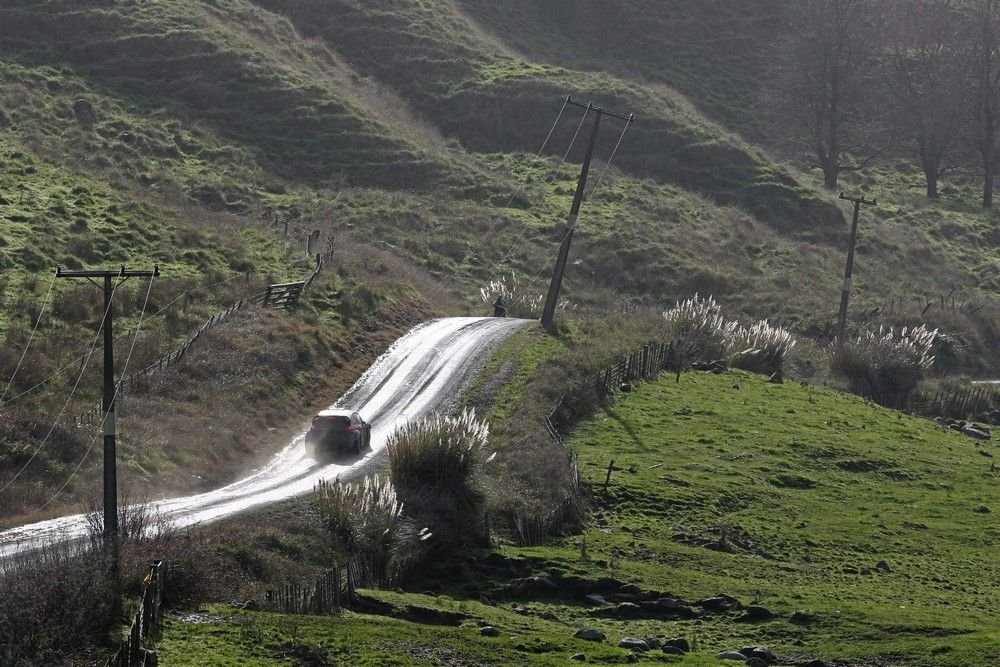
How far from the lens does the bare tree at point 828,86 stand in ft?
385

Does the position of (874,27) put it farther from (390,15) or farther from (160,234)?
(160,234)

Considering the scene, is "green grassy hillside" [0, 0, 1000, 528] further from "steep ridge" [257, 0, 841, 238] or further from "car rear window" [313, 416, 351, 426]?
"car rear window" [313, 416, 351, 426]

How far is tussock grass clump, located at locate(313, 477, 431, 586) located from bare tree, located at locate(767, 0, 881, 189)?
275ft

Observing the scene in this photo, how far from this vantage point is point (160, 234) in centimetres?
6562

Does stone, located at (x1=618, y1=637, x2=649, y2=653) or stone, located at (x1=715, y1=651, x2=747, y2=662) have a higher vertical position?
stone, located at (x1=618, y1=637, x2=649, y2=653)

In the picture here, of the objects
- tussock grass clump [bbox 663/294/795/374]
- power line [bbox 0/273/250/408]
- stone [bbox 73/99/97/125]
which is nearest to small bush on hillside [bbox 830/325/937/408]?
tussock grass clump [bbox 663/294/795/374]

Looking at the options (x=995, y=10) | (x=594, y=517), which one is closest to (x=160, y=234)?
(x=594, y=517)

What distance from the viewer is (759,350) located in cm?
6538

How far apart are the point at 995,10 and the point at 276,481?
112 metres

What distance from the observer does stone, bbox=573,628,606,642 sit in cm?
2889

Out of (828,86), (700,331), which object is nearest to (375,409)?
Answer: (700,331)

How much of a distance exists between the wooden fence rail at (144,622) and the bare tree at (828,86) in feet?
305

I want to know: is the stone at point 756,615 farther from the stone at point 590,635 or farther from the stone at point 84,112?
the stone at point 84,112

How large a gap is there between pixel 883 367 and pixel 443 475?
116 ft
